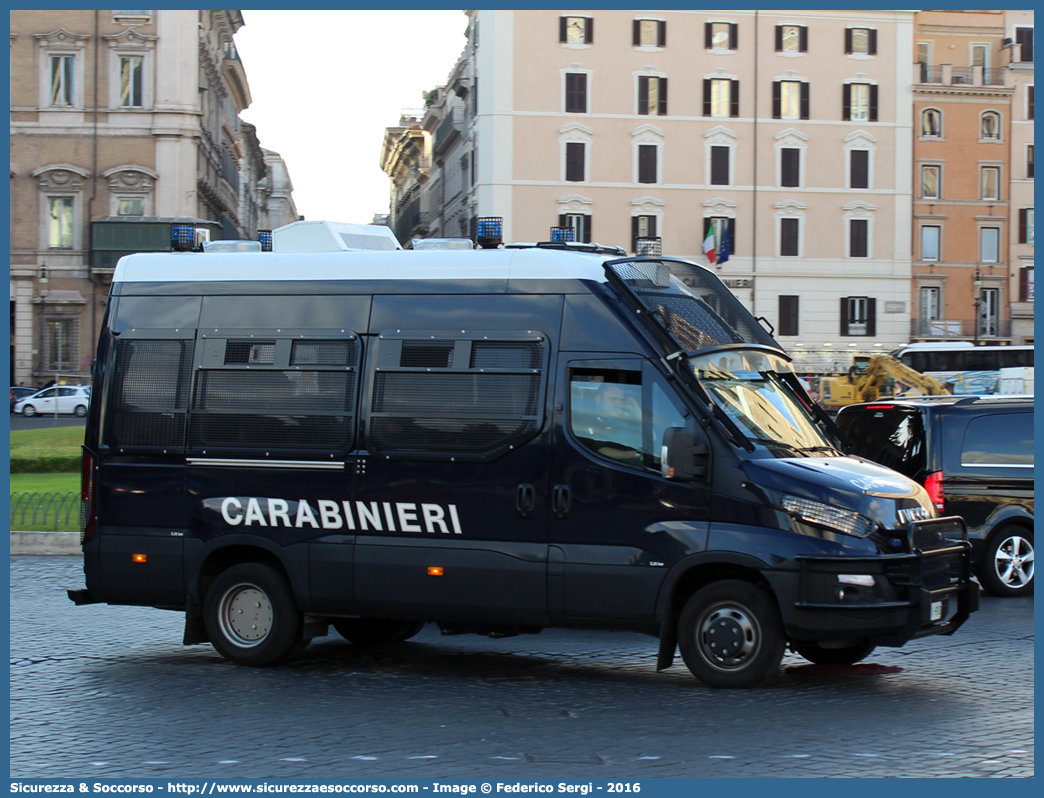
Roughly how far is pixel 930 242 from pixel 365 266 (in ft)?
202

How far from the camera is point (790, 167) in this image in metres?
60.5

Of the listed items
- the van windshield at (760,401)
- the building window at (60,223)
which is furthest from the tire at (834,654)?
the building window at (60,223)

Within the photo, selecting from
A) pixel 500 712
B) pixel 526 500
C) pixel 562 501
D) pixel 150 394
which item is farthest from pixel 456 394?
pixel 150 394

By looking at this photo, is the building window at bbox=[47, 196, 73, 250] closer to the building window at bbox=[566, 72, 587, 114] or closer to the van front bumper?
the building window at bbox=[566, 72, 587, 114]

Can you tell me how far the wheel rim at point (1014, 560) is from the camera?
42.7 ft

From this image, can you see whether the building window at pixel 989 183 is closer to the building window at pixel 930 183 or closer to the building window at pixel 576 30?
the building window at pixel 930 183

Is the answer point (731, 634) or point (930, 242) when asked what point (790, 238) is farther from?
point (731, 634)

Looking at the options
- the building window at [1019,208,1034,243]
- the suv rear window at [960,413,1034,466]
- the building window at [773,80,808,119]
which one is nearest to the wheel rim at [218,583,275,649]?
the suv rear window at [960,413,1034,466]

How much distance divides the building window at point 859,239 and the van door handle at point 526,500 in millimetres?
54565

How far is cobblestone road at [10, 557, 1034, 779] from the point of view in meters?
6.66

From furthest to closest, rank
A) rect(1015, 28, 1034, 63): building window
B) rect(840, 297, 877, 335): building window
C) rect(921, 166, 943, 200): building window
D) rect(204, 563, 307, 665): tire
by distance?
1. rect(1015, 28, 1034, 63): building window
2. rect(921, 166, 943, 200): building window
3. rect(840, 297, 877, 335): building window
4. rect(204, 563, 307, 665): tire

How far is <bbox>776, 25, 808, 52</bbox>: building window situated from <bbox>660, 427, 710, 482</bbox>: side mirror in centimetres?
5498

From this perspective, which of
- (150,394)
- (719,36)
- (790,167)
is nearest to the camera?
(150,394)

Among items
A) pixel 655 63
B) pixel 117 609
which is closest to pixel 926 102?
pixel 655 63
